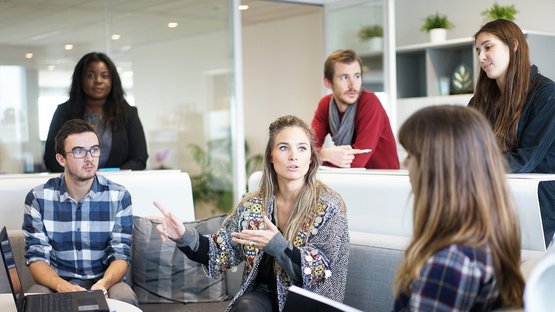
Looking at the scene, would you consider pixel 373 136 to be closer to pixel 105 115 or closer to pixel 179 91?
pixel 105 115

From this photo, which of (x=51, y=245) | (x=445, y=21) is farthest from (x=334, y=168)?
(x=445, y=21)

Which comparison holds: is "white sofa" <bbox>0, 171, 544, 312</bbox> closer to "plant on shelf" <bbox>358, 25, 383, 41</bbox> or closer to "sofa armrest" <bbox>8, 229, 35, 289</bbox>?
"sofa armrest" <bbox>8, 229, 35, 289</bbox>

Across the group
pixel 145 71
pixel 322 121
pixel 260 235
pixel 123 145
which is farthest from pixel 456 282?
pixel 145 71

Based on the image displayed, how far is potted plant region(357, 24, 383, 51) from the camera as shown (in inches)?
258

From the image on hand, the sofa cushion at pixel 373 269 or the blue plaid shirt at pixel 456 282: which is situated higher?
the blue plaid shirt at pixel 456 282

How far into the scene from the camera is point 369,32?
6609mm

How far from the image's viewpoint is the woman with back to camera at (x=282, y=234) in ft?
8.19

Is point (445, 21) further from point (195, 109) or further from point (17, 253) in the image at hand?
point (17, 253)

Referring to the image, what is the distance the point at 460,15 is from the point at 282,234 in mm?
4755

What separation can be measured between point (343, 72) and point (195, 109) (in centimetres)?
257

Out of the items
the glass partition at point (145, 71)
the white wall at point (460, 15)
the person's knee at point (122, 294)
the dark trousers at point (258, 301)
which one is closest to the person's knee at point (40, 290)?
the person's knee at point (122, 294)

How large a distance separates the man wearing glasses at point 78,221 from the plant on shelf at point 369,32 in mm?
3945

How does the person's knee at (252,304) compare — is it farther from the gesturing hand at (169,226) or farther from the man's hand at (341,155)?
the man's hand at (341,155)

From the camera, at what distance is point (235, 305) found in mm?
2596
